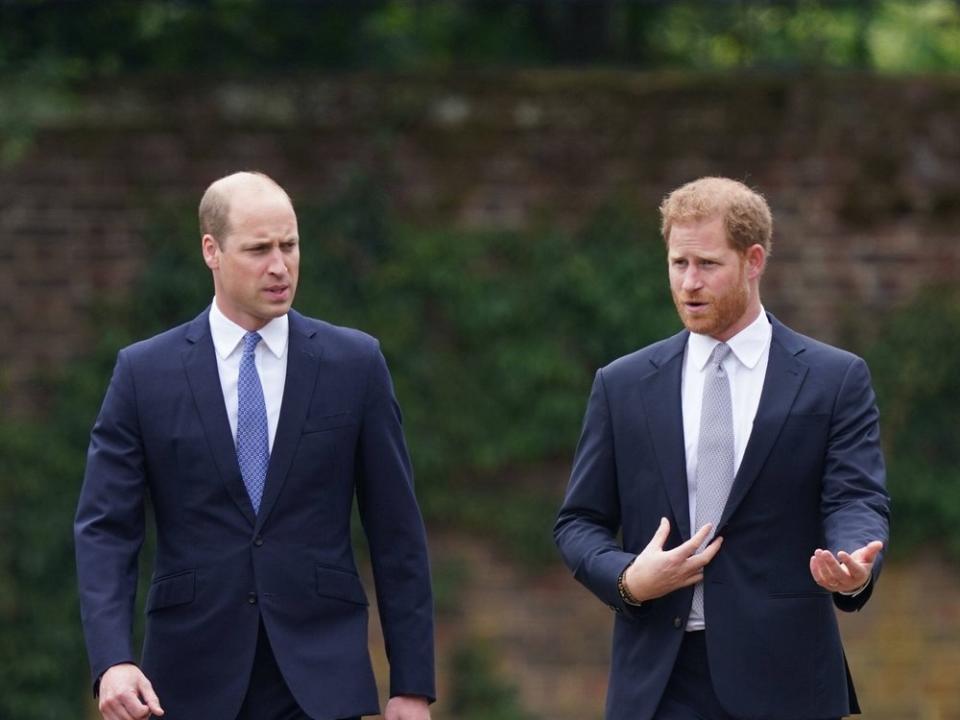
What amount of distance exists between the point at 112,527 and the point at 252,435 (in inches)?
16.3

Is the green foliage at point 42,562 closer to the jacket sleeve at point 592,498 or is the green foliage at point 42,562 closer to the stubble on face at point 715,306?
the jacket sleeve at point 592,498

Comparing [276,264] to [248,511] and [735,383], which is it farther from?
[735,383]

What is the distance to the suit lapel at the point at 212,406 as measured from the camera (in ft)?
15.1

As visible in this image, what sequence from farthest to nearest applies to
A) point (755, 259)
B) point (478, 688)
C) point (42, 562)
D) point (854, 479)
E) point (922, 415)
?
point (922, 415) < point (478, 688) < point (42, 562) < point (755, 259) < point (854, 479)

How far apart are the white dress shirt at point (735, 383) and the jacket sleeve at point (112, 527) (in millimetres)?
1363

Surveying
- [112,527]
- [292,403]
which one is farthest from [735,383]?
[112,527]

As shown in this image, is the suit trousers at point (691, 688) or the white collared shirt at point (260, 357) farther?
the white collared shirt at point (260, 357)

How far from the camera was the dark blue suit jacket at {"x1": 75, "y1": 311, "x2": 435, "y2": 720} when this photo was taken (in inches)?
181

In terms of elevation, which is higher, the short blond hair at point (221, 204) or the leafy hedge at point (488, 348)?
the short blond hair at point (221, 204)

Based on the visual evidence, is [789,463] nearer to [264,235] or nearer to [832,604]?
[832,604]

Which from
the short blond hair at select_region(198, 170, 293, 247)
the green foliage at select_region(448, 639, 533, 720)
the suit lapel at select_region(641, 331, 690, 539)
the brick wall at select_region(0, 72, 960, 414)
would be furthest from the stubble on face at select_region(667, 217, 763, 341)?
the green foliage at select_region(448, 639, 533, 720)

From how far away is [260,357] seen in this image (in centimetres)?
477

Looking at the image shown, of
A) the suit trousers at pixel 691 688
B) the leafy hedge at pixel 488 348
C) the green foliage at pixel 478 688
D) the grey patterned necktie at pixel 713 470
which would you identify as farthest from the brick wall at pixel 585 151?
the suit trousers at pixel 691 688

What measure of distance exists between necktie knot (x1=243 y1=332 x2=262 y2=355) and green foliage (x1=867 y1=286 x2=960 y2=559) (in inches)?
161
